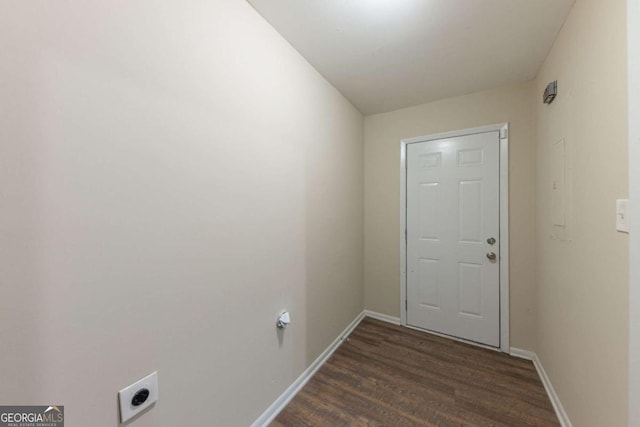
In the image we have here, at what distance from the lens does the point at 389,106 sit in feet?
8.49

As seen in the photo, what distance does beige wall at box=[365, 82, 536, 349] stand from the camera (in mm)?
2062

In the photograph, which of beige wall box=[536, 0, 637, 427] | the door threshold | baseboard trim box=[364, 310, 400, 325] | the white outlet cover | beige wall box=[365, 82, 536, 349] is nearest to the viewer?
the white outlet cover

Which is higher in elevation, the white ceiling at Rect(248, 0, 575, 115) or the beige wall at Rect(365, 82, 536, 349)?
the white ceiling at Rect(248, 0, 575, 115)

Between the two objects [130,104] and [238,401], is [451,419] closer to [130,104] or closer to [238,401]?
[238,401]

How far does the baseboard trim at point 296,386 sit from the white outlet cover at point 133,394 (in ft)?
2.35

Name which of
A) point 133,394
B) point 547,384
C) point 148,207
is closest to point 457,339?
point 547,384

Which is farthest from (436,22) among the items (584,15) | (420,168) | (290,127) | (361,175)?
(361,175)

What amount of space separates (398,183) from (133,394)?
2564 mm

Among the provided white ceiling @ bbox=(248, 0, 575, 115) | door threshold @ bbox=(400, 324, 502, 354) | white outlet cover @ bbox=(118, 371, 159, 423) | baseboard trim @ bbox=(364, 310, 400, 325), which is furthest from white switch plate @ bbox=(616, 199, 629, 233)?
baseboard trim @ bbox=(364, 310, 400, 325)

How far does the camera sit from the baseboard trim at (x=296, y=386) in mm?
1455

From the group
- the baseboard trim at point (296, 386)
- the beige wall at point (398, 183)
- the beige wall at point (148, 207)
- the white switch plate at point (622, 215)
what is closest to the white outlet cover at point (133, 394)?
the beige wall at point (148, 207)

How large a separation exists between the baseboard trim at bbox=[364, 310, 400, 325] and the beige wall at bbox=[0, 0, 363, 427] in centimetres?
138

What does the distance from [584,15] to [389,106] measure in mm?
1497

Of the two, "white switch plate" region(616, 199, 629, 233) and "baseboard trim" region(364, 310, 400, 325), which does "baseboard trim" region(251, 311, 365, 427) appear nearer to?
"baseboard trim" region(364, 310, 400, 325)
